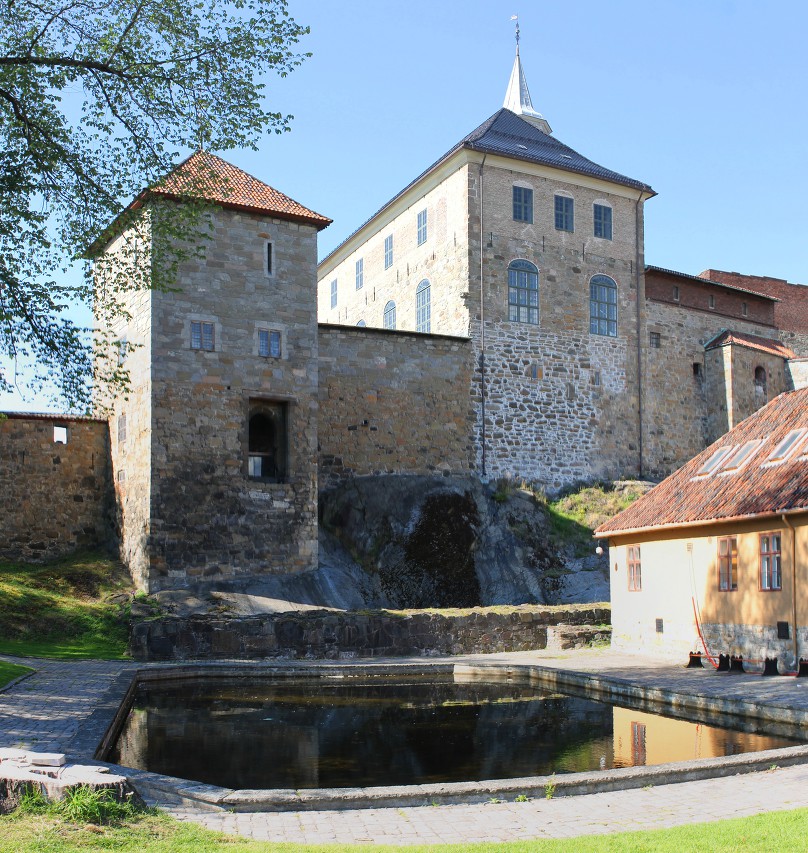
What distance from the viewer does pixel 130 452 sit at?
25.3 meters

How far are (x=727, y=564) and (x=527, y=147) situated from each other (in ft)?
68.4

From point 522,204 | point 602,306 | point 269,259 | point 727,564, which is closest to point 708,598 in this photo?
point 727,564

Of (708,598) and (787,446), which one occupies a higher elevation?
(787,446)

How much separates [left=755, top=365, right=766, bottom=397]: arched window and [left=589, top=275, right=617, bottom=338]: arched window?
264 inches

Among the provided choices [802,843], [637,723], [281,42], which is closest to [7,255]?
[281,42]

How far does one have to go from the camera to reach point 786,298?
161 feet

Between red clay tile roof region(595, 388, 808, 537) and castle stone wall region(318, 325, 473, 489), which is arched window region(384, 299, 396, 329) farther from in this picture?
red clay tile roof region(595, 388, 808, 537)

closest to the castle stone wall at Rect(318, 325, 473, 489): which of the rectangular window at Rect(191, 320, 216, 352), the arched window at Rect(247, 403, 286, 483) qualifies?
the arched window at Rect(247, 403, 286, 483)

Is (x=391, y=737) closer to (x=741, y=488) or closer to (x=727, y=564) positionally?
(x=727, y=564)

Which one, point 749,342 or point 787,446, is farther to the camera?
point 749,342

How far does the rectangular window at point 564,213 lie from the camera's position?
3378 centimetres

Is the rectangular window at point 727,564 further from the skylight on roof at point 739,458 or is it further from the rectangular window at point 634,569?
the rectangular window at point 634,569

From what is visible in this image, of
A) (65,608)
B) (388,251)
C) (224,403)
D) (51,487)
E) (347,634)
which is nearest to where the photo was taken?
(347,634)

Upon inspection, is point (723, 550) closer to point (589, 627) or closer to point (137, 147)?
point (589, 627)
